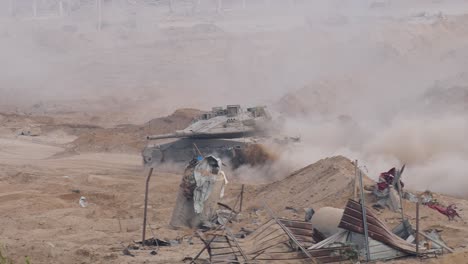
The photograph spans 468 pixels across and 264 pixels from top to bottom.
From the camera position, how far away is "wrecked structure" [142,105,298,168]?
21.4 metres

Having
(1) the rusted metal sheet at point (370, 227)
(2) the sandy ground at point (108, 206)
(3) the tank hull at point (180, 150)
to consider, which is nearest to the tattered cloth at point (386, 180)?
(2) the sandy ground at point (108, 206)

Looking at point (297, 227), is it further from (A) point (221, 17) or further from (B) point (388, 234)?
(A) point (221, 17)

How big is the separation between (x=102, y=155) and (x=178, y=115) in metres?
4.88

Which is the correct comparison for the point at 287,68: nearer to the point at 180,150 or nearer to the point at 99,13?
the point at 99,13

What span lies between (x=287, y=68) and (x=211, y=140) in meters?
21.3

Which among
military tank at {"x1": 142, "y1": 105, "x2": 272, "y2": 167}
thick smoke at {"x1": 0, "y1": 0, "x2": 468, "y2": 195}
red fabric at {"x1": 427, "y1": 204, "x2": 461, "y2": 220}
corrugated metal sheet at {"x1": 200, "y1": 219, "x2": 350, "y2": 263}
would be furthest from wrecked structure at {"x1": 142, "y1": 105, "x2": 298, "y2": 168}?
corrugated metal sheet at {"x1": 200, "y1": 219, "x2": 350, "y2": 263}

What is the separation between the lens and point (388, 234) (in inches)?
429

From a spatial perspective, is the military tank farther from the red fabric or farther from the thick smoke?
the red fabric

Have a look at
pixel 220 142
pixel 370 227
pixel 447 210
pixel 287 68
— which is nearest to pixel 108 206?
pixel 220 142

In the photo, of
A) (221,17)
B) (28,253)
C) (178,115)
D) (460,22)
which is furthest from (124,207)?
(221,17)

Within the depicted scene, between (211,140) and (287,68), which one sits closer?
(211,140)

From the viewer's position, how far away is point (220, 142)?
2195cm

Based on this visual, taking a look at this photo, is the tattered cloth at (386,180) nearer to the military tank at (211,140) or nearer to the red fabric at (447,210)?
the red fabric at (447,210)

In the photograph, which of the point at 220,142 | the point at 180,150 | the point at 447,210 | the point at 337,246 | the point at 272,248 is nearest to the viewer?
the point at 337,246
